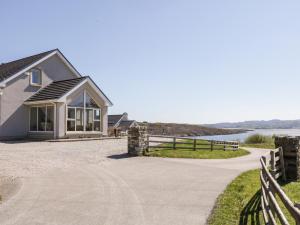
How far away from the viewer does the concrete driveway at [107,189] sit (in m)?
7.31

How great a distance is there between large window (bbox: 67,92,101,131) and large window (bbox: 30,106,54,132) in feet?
4.56

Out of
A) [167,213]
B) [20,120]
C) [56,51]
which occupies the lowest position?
[167,213]

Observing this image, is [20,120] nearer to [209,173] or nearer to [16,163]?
[16,163]

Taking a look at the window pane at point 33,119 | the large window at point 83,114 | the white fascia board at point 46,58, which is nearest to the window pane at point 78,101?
the large window at point 83,114

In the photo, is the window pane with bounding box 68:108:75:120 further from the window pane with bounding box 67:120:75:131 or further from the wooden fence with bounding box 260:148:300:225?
the wooden fence with bounding box 260:148:300:225

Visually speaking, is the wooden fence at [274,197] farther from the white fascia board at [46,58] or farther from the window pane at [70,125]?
the white fascia board at [46,58]

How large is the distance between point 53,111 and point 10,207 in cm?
1958

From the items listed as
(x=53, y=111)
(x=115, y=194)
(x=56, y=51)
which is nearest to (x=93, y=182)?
(x=115, y=194)

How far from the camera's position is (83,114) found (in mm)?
28703

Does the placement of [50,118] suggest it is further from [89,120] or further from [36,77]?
[36,77]

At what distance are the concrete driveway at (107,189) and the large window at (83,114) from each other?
1071 cm

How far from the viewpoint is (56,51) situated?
100ft

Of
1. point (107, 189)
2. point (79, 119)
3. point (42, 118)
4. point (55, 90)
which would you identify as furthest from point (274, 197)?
point (42, 118)

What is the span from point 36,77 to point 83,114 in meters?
5.21
